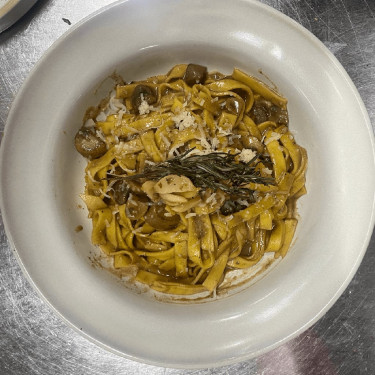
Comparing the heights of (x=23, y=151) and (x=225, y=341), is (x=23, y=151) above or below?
above

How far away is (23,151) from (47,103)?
29 centimetres

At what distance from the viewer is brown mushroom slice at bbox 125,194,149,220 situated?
2.48m

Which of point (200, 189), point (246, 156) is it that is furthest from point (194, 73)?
point (200, 189)

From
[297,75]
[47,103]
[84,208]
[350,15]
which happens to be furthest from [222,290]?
[350,15]

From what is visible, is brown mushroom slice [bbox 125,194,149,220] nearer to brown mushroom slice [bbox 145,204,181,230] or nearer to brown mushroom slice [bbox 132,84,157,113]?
brown mushroom slice [bbox 145,204,181,230]

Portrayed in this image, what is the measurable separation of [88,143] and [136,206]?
47 cm

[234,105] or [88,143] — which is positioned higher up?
[234,105]

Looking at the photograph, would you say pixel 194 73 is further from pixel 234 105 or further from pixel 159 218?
pixel 159 218

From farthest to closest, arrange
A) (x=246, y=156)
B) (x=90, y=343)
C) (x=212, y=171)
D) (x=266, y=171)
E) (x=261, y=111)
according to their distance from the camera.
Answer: (x=90, y=343)
(x=261, y=111)
(x=266, y=171)
(x=246, y=156)
(x=212, y=171)

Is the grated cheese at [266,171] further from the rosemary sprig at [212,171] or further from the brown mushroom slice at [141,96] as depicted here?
the brown mushroom slice at [141,96]

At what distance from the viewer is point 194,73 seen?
2.49 meters

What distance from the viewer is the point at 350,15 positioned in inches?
112

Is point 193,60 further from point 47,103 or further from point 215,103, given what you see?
point 47,103

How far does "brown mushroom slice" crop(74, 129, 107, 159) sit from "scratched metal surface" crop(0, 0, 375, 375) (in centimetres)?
73
